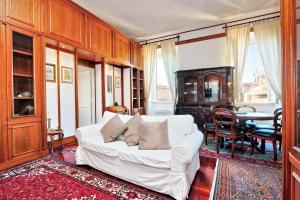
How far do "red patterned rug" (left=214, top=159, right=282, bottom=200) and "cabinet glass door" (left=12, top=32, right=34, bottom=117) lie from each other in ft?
10.2

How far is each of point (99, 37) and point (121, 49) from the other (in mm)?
936

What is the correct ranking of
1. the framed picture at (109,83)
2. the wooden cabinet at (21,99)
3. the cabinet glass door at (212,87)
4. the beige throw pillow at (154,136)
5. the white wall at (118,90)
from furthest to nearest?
the white wall at (118,90) < the framed picture at (109,83) < the cabinet glass door at (212,87) < the wooden cabinet at (21,99) < the beige throw pillow at (154,136)

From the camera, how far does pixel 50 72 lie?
11.9 feet

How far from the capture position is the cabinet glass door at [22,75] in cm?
267

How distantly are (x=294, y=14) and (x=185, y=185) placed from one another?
1.62m

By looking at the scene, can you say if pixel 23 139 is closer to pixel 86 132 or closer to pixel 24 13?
pixel 86 132

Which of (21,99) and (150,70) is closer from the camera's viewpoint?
(21,99)

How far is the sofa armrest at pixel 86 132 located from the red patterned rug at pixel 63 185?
1.53 ft

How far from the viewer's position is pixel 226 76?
436cm

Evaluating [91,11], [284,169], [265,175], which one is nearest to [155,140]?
[284,169]

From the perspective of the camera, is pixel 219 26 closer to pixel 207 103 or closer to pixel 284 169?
pixel 207 103

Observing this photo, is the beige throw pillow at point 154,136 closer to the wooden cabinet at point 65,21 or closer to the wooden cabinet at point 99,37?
the wooden cabinet at point 65,21

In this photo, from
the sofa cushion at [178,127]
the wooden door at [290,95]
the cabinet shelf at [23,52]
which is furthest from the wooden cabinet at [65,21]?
the wooden door at [290,95]

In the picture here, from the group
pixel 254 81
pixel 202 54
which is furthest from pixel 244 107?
pixel 202 54
